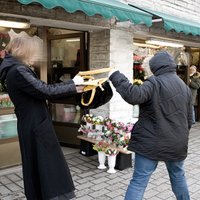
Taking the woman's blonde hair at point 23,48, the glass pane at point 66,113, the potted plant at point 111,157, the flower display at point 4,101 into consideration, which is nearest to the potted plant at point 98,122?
the potted plant at point 111,157

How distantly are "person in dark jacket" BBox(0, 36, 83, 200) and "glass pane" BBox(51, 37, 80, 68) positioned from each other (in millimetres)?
3661

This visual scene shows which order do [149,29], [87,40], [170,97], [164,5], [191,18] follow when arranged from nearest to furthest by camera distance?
[170,97] < [87,40] < [149,29] < [164,5] < [191,18]

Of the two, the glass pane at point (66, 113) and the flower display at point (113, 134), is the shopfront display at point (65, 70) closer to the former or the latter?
the glass pane at point (66, 113)

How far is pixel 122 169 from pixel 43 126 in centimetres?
293

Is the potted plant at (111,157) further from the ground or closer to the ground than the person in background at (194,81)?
closer to the ground

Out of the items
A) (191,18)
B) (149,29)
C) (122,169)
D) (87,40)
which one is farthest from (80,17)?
(191,18)

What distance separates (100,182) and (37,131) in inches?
94.8

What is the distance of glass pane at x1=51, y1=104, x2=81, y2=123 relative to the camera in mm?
6516

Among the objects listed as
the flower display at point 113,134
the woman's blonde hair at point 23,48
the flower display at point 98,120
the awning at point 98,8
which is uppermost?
the awning at point 98,8

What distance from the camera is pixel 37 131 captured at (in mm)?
2586

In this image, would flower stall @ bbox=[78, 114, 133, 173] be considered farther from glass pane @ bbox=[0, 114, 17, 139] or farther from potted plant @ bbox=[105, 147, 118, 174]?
glass pane @ bbox=[0, 114, 17, 139]

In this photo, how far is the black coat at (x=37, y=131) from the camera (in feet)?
8.07

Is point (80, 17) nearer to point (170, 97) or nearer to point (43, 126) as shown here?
point (170, 97)

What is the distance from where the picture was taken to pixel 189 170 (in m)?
5.33
